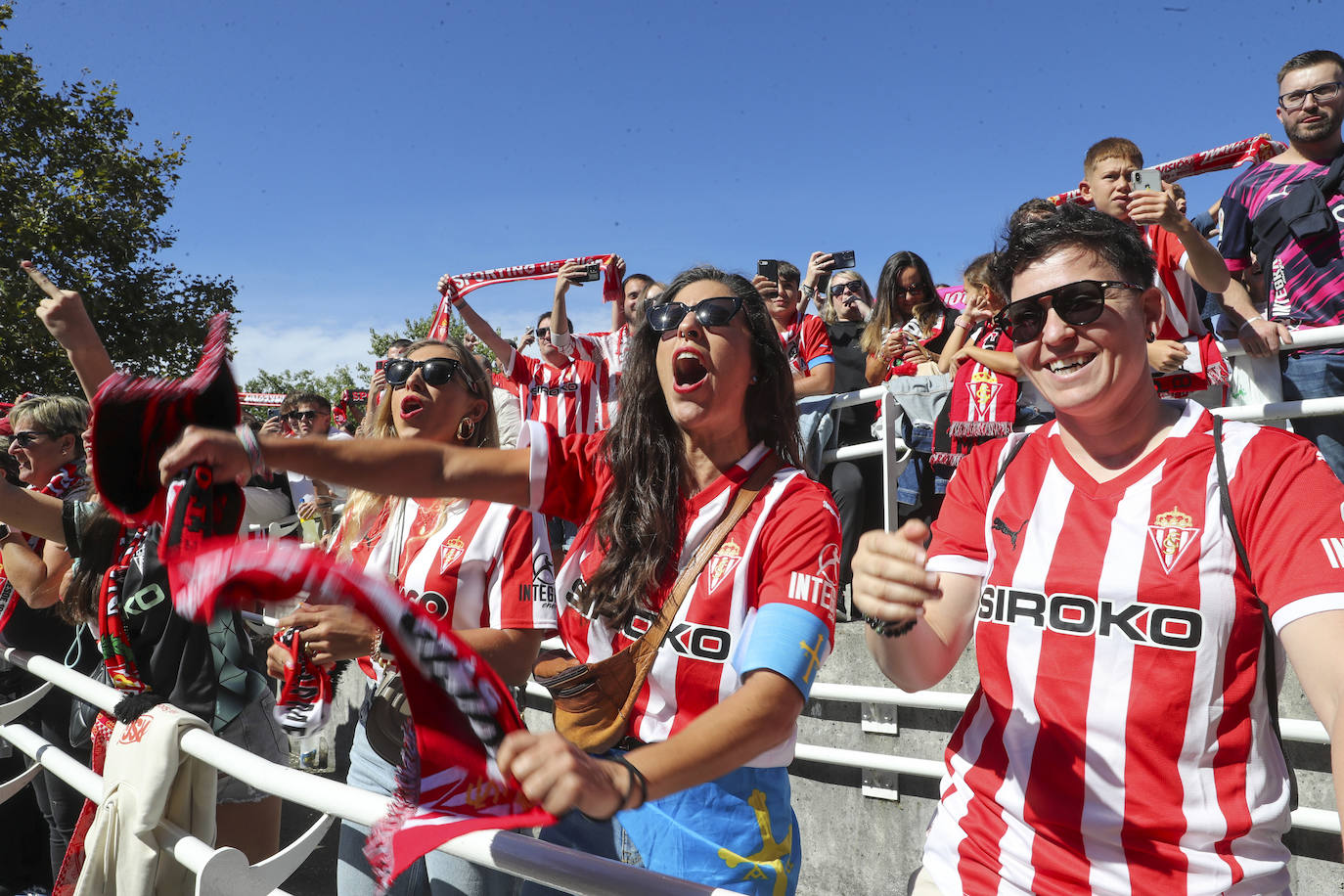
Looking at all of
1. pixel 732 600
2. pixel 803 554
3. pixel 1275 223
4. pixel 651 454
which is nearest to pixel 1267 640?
pixel 803 554

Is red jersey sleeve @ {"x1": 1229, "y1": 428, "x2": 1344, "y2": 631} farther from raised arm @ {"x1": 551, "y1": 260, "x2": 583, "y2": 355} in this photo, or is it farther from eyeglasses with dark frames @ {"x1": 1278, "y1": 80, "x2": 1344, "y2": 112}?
raised arm @ {"x1": 551, "y1": 260, "x2": 583, "y2": 355}

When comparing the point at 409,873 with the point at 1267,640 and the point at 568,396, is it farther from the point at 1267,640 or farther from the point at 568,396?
the point at 568,396

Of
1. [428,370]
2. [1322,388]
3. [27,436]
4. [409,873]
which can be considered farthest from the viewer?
[27,436]

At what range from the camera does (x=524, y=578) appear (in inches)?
101

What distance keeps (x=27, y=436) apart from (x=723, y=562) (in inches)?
152

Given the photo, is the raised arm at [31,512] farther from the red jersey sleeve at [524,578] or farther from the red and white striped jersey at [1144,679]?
the red and white striped jersey at [1144,679]

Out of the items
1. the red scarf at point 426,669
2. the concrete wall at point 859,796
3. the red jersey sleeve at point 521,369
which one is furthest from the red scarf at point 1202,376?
the red jersey sleeve at point 521,369

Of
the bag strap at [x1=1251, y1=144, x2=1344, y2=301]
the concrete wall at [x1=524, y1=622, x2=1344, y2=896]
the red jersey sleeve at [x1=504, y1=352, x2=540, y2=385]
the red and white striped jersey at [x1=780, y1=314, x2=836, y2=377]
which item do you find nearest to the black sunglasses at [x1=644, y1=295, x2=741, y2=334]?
the concrete wall at [x1=524, y1=622, x2=1344, y2=896]

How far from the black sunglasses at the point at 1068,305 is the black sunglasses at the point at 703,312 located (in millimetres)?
676

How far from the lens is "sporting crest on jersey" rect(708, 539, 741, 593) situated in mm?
1890

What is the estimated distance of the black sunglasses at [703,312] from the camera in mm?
2189

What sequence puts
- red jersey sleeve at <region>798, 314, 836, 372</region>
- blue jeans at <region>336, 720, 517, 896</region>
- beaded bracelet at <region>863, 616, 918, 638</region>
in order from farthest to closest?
red jersey sleeve at <region>798, 314, 836, 372</region>, blue jeans at <region>336, 720, 517, 896</region>, beaded bracelet at <region>863, 616, 918, 638</region>

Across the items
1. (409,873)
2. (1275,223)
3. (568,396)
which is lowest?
(409,873)

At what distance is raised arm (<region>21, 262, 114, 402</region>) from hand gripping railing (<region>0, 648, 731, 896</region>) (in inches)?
40.0
